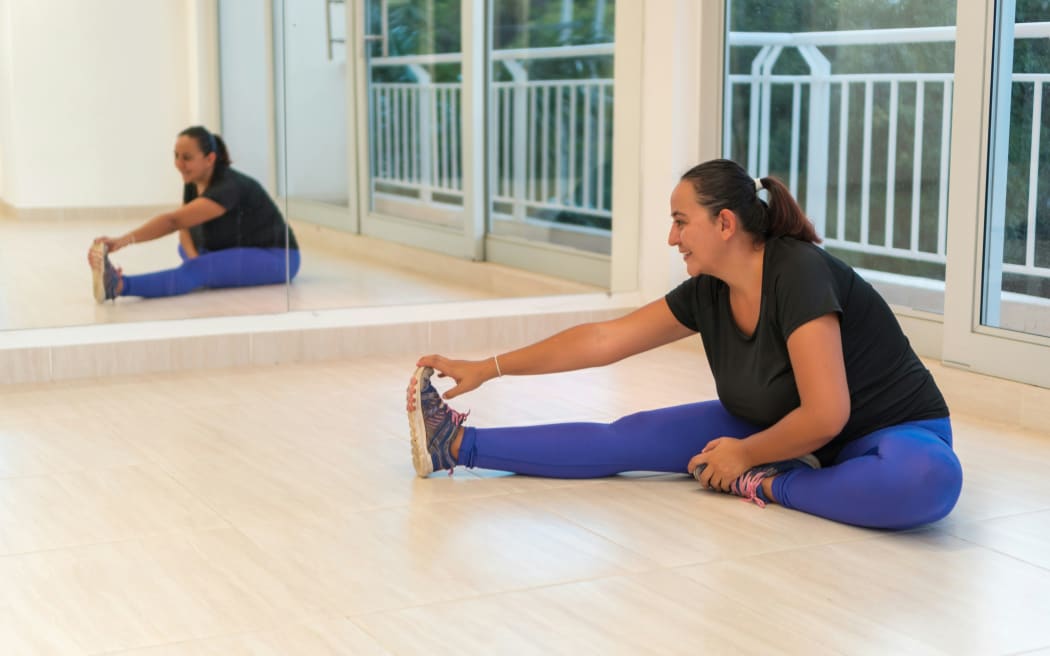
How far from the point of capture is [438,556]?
8.29 feet

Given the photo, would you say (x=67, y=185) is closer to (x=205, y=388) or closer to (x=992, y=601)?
(x=205, y=388)

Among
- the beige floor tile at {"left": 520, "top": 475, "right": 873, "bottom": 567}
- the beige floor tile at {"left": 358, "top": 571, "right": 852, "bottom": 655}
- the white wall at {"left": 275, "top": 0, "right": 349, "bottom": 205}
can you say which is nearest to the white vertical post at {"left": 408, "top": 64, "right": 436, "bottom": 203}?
the white wall at {"left": 275, "top": 0, "right": 349, "bottom": 205}

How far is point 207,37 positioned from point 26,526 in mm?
2141

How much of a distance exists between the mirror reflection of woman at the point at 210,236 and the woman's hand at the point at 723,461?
224cm

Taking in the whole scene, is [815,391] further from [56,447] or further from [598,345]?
[56,447]

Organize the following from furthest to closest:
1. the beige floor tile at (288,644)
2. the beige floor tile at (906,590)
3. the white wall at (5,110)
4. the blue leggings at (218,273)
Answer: the blue leggings at (218,273) → the white wall at (5,110) → the beige floor tile at (906,590) → the beige floor tile at (288,644)

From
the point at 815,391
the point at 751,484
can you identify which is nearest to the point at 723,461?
the point at 751,484

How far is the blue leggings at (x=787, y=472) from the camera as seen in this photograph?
2627 millimetres

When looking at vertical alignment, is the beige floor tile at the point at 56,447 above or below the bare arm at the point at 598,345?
below

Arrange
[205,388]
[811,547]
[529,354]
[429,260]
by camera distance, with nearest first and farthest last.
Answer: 1. [811,547]
2. [529,354]
3. [205,388]
4. [429,260]

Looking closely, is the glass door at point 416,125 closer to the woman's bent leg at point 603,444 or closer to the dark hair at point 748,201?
the woman's bent leg at point 603,444

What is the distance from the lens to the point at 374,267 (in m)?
4.87

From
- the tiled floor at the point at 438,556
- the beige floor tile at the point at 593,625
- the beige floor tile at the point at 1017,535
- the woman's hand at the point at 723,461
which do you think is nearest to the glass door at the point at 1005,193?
the tiled floor at the point at 438,556

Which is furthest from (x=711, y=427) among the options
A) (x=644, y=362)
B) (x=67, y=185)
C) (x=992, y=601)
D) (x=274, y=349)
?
(x=67, y=185)
